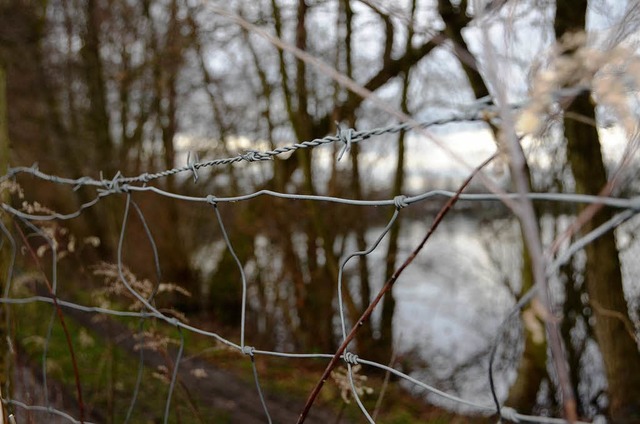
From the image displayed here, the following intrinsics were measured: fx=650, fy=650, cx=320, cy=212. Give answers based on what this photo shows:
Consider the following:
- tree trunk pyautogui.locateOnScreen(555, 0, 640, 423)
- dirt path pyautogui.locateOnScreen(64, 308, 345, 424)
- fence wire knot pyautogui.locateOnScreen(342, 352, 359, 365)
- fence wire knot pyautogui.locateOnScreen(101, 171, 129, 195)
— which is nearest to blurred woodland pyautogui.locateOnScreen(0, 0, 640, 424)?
tree trunk pyautogui.locateOnScreen(555, 0, 640, 423)

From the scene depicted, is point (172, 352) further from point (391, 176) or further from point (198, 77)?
point (198, 77)

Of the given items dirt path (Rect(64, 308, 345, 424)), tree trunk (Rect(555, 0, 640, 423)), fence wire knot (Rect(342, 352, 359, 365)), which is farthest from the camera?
tree trunk (Rect(555, 0, 640, 423))

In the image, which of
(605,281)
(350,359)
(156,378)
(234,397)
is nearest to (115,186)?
(350,359)

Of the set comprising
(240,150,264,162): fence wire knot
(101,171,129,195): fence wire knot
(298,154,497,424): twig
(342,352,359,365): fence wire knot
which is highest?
(240,150,264,162): fence wire knot

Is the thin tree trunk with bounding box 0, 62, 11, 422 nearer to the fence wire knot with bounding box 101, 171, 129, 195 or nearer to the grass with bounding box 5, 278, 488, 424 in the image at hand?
the fence wire knot with bounding box 101, 171, 129, 195

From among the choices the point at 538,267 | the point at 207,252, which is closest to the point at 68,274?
the point at 207,252

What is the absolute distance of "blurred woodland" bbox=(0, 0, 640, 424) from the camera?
16.0ft

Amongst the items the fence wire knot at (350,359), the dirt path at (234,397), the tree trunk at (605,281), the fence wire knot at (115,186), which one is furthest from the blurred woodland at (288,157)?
the fence wire knot at (350,359)

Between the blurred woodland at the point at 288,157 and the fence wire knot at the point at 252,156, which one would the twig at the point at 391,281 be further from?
the blurred woodland at the point at 288,157

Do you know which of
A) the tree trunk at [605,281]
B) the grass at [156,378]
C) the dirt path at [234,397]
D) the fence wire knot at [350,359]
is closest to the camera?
the fence wire knot at [350,359]

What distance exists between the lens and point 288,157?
24.0 feet

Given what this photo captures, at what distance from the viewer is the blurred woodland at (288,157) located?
192 inches

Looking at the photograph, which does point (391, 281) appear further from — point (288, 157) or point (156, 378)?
point (288, 157)

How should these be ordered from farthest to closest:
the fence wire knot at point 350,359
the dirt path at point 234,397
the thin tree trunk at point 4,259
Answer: the dirt path at point 234,397
the thin tree trunk at point 4,259
the fence wire knot at point 350,359
